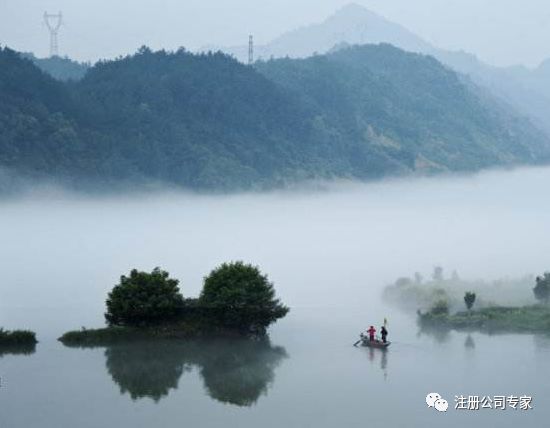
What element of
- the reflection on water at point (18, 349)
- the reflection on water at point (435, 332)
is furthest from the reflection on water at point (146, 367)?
the reflection on water at point (435, 332)

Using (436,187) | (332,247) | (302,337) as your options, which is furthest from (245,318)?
(436,187)

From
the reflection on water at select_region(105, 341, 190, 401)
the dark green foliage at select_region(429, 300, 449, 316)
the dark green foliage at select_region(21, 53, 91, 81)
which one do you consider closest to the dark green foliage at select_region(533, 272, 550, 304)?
the dark green foliage at select_region(429, 300, 449, 316)

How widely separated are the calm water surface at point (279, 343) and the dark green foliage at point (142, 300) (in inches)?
44.1

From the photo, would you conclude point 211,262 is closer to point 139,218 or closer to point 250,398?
point 250,398

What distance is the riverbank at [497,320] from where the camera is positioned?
109 feet

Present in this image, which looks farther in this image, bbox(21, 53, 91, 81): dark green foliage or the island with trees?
bbox(21, 53, 91, 81): dark green foliage

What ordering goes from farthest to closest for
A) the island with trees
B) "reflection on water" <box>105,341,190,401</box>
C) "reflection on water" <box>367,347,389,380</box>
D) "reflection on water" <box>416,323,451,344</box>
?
1. the island with trees
2. "reflection on water" <box>416,323,451,344</box>
3. "reflection on water" <box>367,347,389,380</box>
4. "reflection on water" <box>105,341,190,401</box>

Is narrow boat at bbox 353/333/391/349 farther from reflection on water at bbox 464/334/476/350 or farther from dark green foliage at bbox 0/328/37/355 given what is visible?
dark green foliage at bbox 0/328/37/355

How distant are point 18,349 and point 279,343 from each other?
8.30m

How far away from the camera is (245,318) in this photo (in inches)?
1255

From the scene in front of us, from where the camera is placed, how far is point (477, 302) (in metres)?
38.6

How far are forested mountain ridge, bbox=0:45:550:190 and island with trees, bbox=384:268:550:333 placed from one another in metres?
72.6

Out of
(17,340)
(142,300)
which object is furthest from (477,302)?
(17,340)

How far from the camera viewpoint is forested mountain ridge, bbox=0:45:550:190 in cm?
11506
